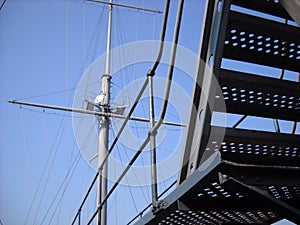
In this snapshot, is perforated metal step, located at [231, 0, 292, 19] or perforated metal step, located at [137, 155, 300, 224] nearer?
perforated metal step, located at [137, 155, 300, 224]

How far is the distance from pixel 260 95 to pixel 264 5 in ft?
1.41

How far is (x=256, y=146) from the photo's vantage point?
1.90 meters

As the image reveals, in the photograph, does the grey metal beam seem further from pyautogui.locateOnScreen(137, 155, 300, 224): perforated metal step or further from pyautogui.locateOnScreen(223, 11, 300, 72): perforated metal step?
pyautogui.locateOnScreen(137, 155, 300, 224): perforated metal step

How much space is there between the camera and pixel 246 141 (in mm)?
1851

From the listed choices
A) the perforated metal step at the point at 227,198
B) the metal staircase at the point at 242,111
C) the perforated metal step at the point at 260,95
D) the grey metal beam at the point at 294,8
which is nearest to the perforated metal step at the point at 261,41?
the metal staircase at the point at 242,111

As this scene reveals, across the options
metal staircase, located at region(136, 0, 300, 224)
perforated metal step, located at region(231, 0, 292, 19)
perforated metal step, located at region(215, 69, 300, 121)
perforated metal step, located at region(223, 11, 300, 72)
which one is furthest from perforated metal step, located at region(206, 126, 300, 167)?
perforated metal step, located at region(231, 0, 292, 19)

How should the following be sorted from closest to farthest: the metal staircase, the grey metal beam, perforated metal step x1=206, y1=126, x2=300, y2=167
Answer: the grey metal beam < the metal staircase < perforated metal step x1=206, y1=126, x2=300, y2=167

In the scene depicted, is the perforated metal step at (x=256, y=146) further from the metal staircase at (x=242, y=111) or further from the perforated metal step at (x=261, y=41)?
the perforated metal step at (x=261, y=41)

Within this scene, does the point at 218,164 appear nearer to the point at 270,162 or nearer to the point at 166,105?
the point at 270,162

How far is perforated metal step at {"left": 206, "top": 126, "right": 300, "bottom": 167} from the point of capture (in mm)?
1819

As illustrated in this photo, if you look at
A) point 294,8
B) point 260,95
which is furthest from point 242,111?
point 294,8

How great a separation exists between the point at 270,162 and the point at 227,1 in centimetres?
83

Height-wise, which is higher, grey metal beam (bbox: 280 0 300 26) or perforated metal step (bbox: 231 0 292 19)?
perforated metal step (bbox: 231 0 292 19)

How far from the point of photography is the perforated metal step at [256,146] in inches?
71.6
